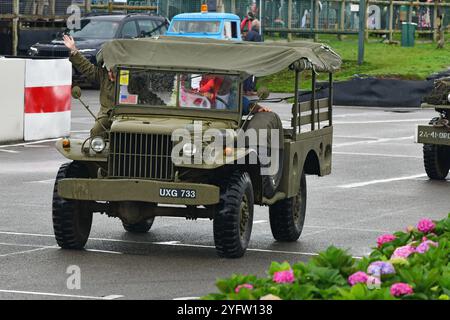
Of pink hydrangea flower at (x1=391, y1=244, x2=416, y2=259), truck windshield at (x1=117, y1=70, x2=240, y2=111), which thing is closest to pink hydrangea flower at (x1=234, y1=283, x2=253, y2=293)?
pink hydrangea flower at (x1=391, y1=244, x2=416, y2=259)

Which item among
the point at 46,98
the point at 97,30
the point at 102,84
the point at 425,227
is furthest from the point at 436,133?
the point at 97,30

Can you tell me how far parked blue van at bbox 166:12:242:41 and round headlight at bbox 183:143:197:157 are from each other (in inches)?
1036

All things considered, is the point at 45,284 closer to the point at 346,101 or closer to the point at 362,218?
the point at 362,218

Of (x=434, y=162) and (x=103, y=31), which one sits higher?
(x=103, y=31)

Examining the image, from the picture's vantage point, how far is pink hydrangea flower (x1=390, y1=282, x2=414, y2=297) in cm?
718

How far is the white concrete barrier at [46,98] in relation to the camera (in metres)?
25.1

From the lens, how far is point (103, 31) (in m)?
40.5

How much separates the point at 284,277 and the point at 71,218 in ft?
20.0

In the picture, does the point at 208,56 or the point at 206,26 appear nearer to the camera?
the point at 208,56

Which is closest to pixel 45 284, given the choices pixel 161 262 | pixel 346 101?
pixel 161 262

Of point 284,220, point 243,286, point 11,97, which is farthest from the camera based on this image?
point 11,97

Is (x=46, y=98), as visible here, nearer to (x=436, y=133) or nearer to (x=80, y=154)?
(x=436, y=133)

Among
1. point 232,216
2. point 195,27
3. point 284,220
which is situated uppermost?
point 195,27

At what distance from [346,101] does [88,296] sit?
26868 mm
